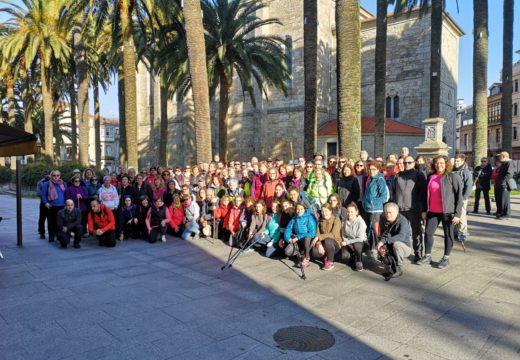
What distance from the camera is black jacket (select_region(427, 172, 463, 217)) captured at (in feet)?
21.0

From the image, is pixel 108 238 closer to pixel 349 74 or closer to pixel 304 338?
pixel 304 338

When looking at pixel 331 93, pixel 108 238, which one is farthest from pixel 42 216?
pixel 331 93

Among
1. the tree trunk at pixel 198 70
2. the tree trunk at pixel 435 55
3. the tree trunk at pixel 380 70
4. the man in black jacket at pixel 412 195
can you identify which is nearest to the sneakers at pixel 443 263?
the man in black jacket at pixel 412 195

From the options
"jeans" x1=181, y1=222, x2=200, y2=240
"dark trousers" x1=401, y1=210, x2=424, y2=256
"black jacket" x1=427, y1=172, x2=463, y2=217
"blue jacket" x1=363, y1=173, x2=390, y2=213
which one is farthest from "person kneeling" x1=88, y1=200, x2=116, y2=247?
"black jacket" x1=427, y1=172, x2=463, y2=217

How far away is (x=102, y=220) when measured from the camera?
28.2 feet

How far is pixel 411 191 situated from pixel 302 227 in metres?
2.03

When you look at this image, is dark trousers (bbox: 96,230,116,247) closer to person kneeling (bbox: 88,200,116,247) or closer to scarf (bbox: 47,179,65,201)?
person kneeling (bbox: 88,200,116,247)

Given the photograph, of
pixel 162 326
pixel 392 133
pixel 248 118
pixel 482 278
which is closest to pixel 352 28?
pixel 482 278

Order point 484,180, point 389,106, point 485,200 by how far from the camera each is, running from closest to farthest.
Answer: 1. point 484,180
2. point 485,200
3. point 389,106

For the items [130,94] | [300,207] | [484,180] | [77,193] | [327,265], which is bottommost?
[327,265]

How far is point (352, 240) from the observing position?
662cm

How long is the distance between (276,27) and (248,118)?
26.2ft

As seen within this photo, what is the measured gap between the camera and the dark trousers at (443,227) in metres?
6.53

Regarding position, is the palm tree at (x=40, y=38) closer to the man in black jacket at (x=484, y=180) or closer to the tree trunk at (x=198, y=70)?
the tree trunk at (x=198, y=70)
